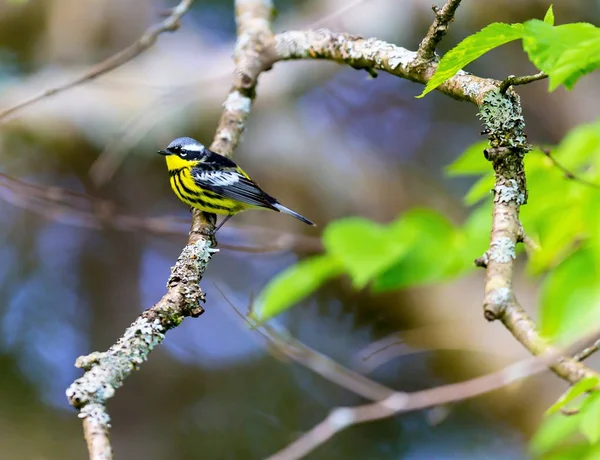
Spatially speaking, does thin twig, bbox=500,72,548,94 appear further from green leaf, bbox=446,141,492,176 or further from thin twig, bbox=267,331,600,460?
green leaf, bbox=446,141,492,176

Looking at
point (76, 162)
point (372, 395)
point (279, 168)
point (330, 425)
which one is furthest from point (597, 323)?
point (76, 162)

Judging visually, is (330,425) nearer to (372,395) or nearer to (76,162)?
(372,395)

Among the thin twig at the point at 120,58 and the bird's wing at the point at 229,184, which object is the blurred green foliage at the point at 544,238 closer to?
the bird's wing at the point at 229,184

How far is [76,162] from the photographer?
534cm

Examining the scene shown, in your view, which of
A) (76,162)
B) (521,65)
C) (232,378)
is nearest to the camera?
(521,65)

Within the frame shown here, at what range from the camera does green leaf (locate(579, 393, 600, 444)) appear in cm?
144

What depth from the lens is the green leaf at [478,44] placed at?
1.19 metres

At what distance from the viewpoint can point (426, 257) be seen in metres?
2.39

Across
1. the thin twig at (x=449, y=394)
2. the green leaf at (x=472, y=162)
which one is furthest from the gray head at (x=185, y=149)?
the thin twig at (x=449, y=394)

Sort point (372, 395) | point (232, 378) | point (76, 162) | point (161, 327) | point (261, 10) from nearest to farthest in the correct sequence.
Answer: point (161, 327) < point (372, 395) < point (261, 10) < point (76, 162) < point (232, 378)

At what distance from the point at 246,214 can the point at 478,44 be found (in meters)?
3.86

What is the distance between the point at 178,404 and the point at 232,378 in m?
0.50

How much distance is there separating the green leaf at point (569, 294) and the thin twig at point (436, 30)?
0.75 metres

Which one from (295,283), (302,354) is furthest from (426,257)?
(302,354)
